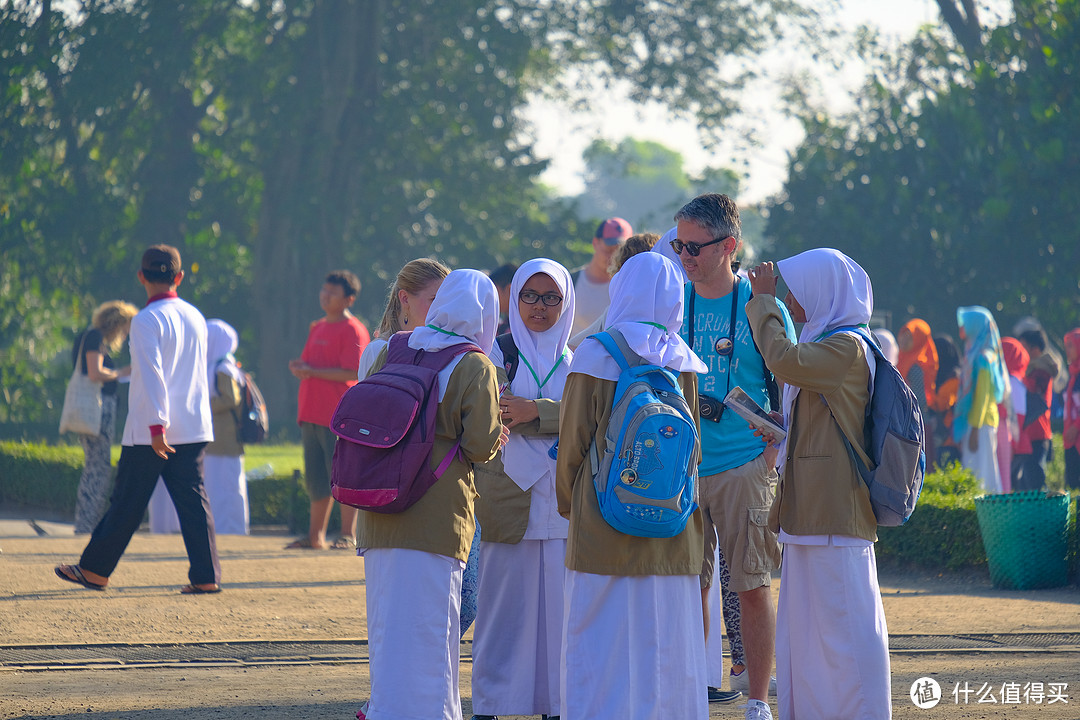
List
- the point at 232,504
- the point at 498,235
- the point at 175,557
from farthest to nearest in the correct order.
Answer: the point at 498,235, the point at 232,504, the point at 175,557

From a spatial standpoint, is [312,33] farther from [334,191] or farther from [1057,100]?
[1057,100]

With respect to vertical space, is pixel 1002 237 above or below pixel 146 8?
below

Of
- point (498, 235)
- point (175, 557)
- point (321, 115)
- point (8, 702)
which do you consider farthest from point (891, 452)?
point (498, 235)

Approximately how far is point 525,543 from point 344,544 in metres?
5.66

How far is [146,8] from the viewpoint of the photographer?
26.7m

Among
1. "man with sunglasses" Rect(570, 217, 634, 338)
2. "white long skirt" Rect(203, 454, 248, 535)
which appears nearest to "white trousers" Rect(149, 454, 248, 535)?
"white long skirt" Rect(203, 454, 248, 535)

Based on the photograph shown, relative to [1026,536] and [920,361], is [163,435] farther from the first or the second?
[920,361]

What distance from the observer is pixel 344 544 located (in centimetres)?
1043

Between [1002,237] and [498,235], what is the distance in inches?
520

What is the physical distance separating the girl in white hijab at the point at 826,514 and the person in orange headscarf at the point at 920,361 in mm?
8041

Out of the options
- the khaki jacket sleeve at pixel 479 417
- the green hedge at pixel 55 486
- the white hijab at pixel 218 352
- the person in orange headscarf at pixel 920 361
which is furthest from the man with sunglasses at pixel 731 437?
the green hedge at pixel 55 486

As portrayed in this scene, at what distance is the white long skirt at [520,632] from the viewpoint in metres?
4.91

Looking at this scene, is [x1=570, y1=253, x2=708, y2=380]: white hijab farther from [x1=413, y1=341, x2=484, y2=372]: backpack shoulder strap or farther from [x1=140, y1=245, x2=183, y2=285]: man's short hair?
[x1=140, y1=245, x2=183, y2=285]: man's short hair

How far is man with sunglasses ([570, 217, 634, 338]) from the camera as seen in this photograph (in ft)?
26.9
